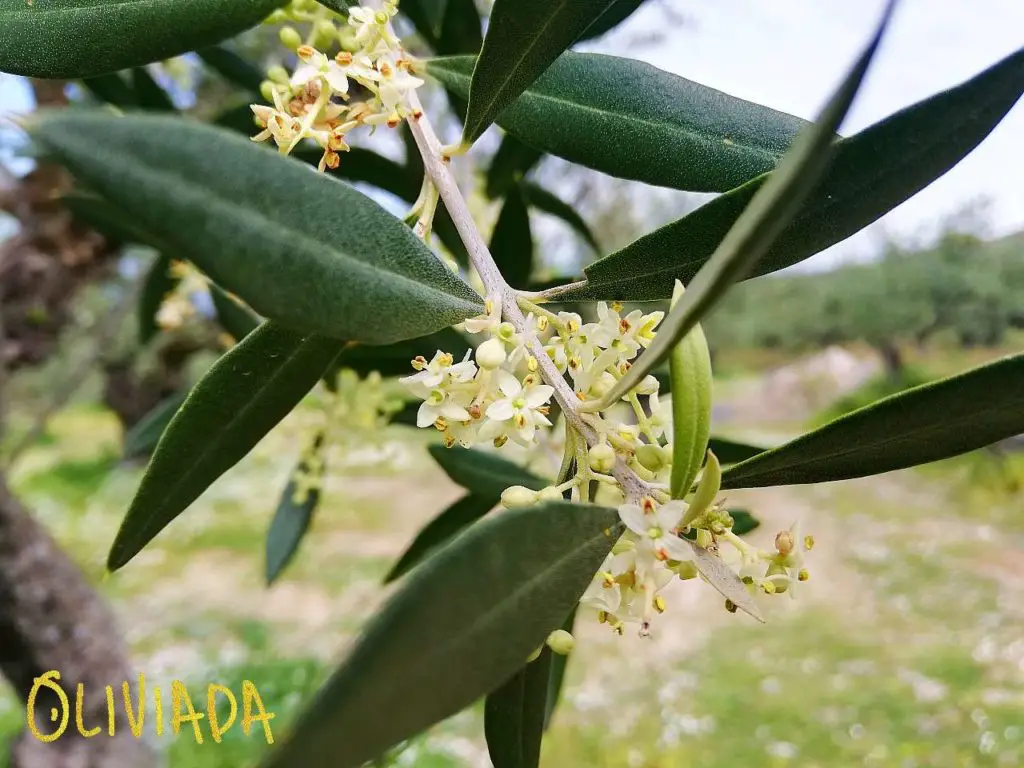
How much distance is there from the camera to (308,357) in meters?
0.41

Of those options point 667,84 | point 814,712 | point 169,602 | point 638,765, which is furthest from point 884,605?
point 667,84

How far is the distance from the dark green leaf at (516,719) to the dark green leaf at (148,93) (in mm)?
717

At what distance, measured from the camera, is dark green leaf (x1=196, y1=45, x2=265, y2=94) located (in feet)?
2.42

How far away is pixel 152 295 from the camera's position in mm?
1074

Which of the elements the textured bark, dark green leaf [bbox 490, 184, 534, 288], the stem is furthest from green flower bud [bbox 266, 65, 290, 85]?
the textured bark

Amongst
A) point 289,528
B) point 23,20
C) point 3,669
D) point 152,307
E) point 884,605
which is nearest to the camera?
point 23,20

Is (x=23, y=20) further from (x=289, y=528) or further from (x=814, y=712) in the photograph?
(x=814, y=712)

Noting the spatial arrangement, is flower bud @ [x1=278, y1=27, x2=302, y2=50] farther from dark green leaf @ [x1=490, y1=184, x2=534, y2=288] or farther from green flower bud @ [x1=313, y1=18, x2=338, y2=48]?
dark green leaf @ [x1=490, y1=184, x2=534, y2=288]

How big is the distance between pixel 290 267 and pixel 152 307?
0.93 m

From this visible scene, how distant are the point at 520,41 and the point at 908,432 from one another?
262 millimetres

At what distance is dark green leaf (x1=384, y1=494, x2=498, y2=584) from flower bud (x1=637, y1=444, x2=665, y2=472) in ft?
1.30

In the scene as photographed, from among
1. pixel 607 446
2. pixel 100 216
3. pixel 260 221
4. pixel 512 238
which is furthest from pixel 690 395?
pixel 100 216

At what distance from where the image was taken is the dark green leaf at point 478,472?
63 cm

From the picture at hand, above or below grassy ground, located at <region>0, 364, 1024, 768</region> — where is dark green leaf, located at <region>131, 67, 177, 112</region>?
above
